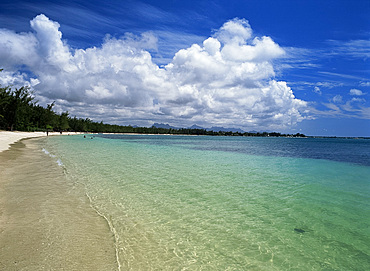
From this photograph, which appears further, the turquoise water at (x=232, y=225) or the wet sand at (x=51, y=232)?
the turquoise water at (x=232, y=225)

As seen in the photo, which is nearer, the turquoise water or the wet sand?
the wet sand

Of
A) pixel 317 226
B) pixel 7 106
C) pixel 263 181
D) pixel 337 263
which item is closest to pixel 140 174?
pixel 263 181

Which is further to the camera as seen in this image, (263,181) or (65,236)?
(263,181)

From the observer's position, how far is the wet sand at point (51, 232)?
5172 millimetres

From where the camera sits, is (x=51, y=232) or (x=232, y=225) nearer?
(x=51, y=232)

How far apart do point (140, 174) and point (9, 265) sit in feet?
41.4

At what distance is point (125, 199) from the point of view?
35.4 ft

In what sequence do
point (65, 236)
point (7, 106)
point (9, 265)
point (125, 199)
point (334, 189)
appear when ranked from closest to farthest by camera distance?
point (9, 265) < point (65, 236) < point (125, 199) < point (334, 189) < point (7, 106)

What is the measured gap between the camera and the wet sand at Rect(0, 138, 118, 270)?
17.0 feet

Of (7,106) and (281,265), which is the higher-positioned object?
(7,106)

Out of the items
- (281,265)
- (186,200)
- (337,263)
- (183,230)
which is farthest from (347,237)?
(186,200)

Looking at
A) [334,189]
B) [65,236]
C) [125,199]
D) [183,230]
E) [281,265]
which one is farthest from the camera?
[334,189]

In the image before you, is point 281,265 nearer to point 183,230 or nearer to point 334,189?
point 183,230

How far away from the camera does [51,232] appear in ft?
21.7
